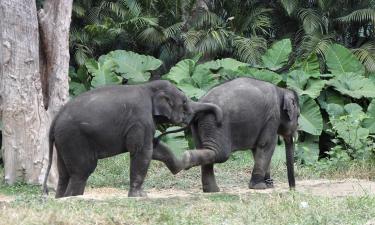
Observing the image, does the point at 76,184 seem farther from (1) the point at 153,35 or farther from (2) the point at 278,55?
(1) the point at 153,35

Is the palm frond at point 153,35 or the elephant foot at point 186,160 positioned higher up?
the elephant foot at point 186,160

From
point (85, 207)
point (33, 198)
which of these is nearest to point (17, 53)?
point (33, 198)

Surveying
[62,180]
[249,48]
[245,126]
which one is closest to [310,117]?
[249,48]

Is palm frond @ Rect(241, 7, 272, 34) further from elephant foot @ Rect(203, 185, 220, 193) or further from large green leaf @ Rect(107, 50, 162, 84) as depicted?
elephant foot @ Rect(203, 185, 220, 193)

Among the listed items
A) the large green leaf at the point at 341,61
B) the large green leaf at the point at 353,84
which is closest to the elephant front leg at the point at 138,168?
the large green leaf at the point at 353,84

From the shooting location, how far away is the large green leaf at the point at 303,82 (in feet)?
55.8

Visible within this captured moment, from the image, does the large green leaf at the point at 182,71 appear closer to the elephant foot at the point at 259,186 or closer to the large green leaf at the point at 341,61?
the large green leaf at the point at 341,61

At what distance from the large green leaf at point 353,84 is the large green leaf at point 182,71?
9.98ft

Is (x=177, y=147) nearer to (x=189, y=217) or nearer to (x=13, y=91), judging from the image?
(x=13, y=91)

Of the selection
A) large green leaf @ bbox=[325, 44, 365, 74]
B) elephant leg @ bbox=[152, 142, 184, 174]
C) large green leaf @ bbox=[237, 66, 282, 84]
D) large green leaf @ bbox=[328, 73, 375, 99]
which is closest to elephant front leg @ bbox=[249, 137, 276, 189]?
elephant leg @ bbox=[152, 142, 184, 174]

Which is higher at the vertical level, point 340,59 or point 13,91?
point 13,91

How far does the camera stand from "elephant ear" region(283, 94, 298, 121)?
11164 mm

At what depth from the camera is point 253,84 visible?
11047 millimetres

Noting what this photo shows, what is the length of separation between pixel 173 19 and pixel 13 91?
29.9ft
